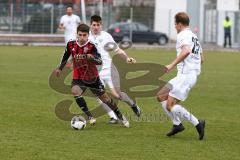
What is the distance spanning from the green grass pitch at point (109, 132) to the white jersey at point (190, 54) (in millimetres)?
1093

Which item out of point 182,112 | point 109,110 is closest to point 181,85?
point 182,112

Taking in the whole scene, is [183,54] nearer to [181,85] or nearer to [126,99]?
[181,85]

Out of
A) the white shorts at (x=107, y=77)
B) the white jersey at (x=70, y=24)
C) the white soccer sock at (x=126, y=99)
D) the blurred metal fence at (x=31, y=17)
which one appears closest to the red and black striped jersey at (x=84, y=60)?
the white shorts at (x=107, y=77)

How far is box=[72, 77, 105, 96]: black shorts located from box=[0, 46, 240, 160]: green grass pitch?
61 centimetres

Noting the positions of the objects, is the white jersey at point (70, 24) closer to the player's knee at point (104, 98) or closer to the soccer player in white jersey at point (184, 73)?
the player's knee at point (104, 98)

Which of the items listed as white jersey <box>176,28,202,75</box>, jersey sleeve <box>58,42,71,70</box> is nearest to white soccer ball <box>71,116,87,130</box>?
jersey sleeve <box>58,42,71,70</box>

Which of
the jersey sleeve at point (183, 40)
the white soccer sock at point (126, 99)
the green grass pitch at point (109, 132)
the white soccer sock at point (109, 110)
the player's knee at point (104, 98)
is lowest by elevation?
the green grass pitch at point (109, 132)

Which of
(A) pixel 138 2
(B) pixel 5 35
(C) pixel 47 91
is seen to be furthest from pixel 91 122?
(A) pixel 138 2

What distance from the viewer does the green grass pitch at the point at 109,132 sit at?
985cm

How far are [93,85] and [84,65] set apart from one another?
40 cm

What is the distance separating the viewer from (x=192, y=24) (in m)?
45.1

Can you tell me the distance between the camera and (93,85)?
12.4 meters

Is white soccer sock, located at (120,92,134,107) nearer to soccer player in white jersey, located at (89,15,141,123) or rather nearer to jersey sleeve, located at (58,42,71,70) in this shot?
soccer player in white jersey, located at (89,15,141,123)

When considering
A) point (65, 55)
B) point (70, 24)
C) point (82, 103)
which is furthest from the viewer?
point (70, 24)
